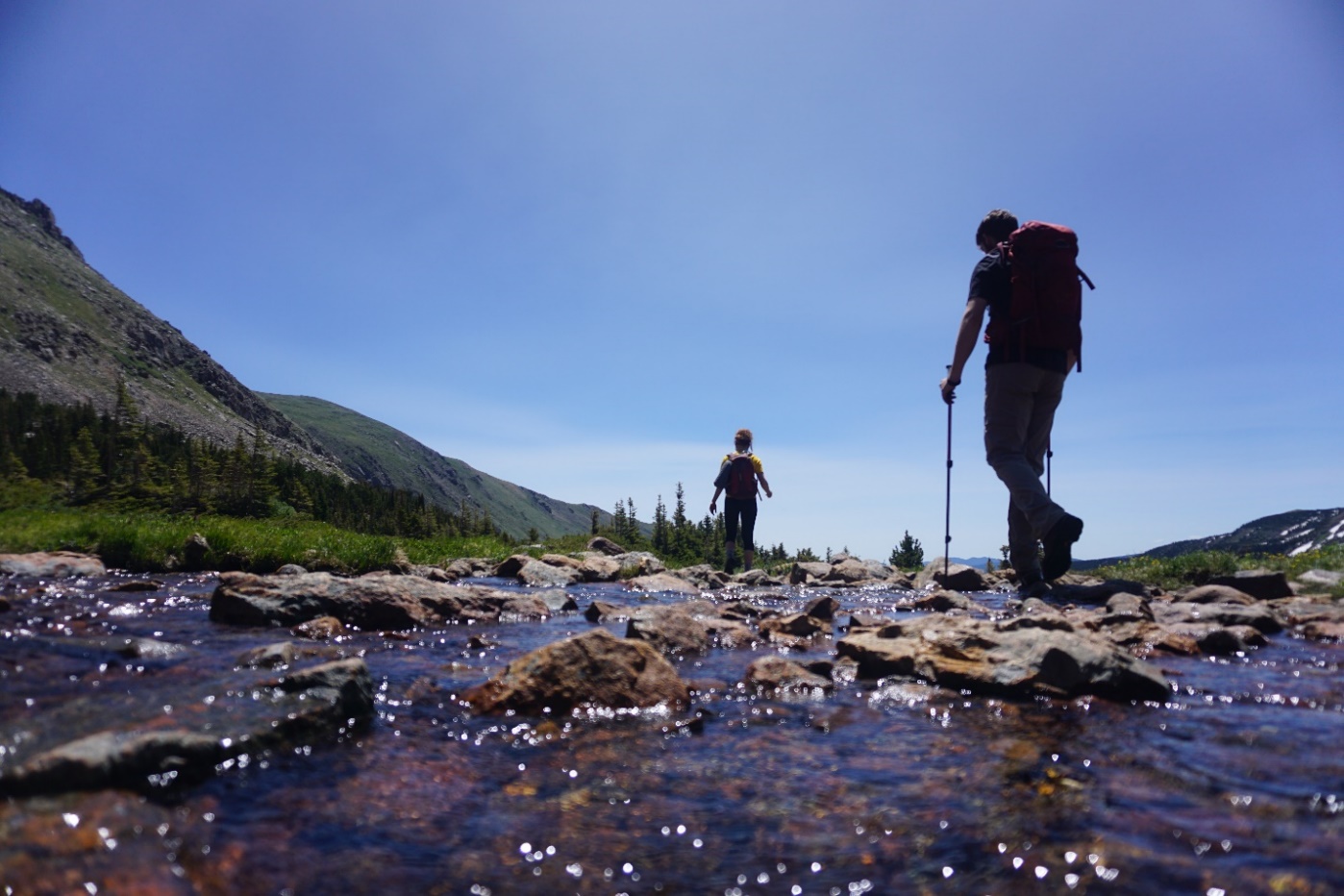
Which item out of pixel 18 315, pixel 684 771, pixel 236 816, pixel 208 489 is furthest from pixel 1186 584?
pixel 18 315

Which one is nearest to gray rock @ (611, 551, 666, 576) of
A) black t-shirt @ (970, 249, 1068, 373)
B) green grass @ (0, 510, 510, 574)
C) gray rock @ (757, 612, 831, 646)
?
green grass @ (0, 510, 510, 574)

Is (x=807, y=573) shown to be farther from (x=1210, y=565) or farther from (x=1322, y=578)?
(x=1322, y=578)

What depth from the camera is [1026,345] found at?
9945 millimetres

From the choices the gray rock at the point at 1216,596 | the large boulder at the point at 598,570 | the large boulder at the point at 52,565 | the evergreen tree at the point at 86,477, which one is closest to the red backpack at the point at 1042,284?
the gray rock at the point at 1216,596

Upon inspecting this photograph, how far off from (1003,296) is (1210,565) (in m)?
7.59

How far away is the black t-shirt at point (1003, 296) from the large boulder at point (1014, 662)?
4934 mm

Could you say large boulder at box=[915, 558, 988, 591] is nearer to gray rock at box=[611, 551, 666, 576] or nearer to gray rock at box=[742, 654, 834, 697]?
→ gray rock at box=[611, 551, 666, 576]

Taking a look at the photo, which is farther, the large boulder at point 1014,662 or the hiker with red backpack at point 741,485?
the hiker with red backpack at point 741,485

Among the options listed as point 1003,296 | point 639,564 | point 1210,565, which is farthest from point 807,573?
point 1003,296

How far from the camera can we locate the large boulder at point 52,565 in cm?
1305

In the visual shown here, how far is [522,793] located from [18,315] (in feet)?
810

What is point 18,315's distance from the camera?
579 feet

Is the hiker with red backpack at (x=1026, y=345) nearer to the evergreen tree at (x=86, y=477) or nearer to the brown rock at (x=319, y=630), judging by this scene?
the brown rock at (x=319, y=630)

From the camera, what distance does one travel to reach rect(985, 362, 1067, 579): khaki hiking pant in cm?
981
